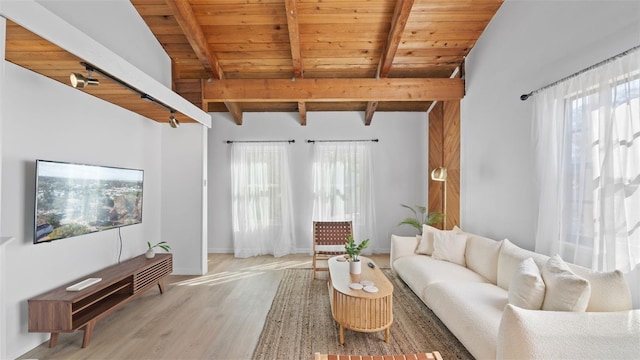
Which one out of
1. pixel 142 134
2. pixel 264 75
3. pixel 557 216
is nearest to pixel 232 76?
pixel 264 75

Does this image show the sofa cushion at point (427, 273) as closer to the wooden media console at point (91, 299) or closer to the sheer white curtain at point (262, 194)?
the sheer white curtain at point (262, 194)

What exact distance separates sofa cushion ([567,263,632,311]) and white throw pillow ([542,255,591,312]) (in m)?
0.12

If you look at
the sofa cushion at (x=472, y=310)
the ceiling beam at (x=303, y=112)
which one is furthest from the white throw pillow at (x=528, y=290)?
the ceiling beam at (x=303, y=112)

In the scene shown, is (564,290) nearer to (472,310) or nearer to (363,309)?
(472,310)

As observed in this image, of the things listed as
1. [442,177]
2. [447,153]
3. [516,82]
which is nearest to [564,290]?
[516,82]

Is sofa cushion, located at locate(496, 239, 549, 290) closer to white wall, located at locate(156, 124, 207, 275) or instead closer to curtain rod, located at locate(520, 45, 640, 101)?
curtain rod, located at locate(520, 45, 640, 101)

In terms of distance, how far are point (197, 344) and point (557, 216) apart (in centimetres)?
322

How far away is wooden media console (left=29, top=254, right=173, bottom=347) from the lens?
82.9 inches

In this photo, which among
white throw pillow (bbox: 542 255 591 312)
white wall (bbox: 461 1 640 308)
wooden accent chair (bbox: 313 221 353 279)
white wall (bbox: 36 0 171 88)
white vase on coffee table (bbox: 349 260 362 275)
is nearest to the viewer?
white throw pillow (bbox: 542 255 591 312)

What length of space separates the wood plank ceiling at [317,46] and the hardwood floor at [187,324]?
2602mm

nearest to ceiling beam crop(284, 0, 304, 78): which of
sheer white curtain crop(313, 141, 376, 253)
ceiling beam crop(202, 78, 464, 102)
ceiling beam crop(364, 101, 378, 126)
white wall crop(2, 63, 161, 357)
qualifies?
ceiling beam crop(202, 78, 464, 102)

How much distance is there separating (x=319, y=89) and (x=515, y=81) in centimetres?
238

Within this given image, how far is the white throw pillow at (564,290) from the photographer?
1613 millimetres

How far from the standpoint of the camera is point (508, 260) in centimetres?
247
